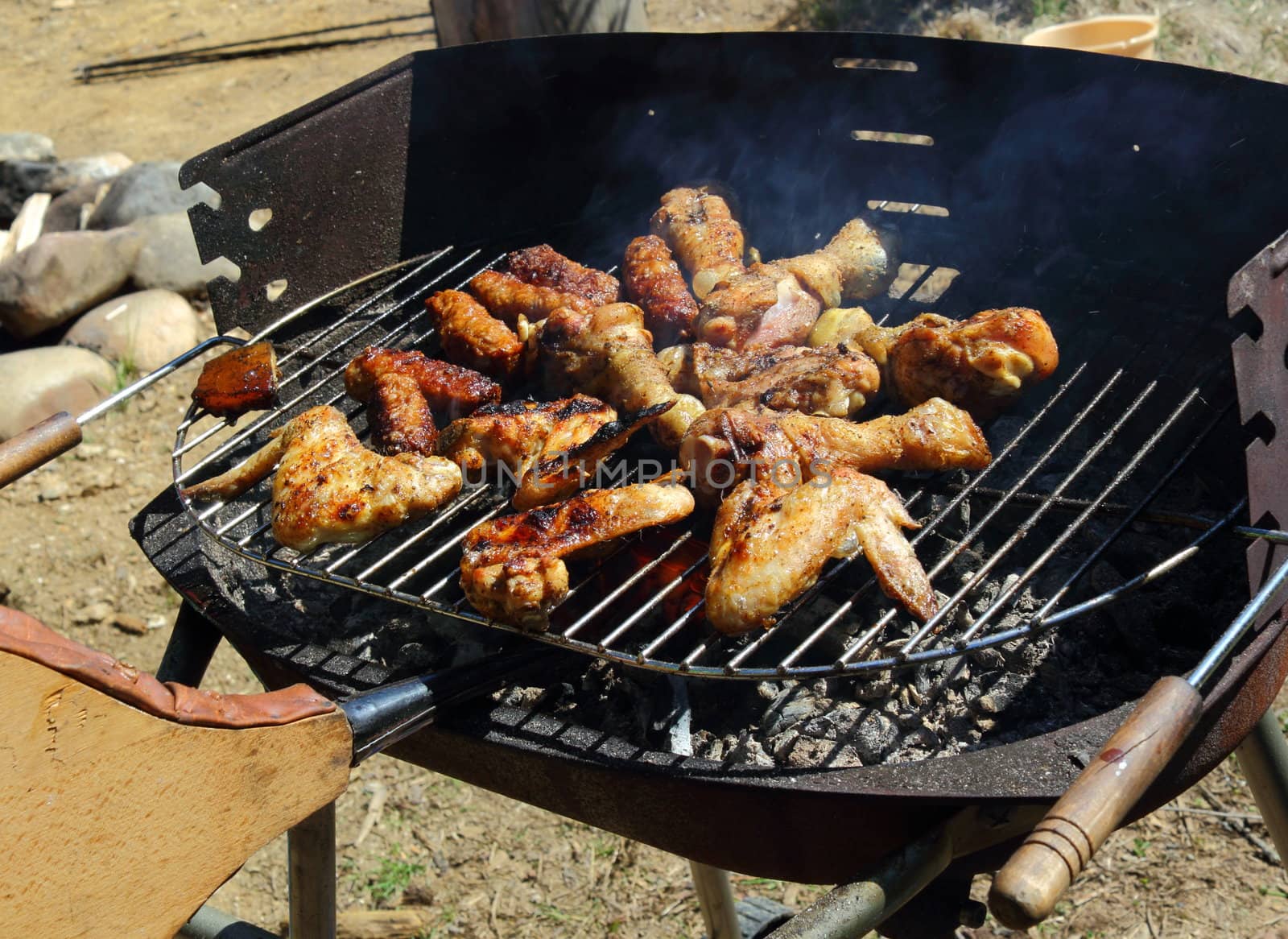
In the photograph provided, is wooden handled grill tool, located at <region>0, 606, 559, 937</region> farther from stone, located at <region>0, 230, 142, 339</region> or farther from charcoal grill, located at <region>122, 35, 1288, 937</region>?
stone, located at <region>0, 230, 142, 339</region>

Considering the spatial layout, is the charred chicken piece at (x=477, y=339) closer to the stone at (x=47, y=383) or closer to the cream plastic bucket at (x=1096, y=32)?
the stone at (x=47, y=383)

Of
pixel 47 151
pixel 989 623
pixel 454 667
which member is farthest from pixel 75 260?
pixel 989 623

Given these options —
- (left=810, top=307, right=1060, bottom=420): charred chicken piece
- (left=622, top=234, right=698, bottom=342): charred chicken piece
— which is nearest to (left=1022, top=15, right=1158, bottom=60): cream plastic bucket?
(left=622, top=234, right=698, bottom=342): charred chicken piece

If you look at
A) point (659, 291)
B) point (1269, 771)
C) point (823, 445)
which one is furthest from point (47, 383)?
point (1269, 771)

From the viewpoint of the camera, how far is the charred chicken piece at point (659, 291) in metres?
3.12

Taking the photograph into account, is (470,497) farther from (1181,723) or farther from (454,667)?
(1181,723)

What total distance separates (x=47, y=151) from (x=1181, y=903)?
9279mm

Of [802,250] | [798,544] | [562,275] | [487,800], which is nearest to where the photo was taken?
[798,544]

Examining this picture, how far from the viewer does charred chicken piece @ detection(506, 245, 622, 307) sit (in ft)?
10.6

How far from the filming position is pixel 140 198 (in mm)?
7188

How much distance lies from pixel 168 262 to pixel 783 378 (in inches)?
208

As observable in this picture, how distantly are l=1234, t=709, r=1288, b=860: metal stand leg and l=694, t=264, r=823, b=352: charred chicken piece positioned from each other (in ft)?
4.85

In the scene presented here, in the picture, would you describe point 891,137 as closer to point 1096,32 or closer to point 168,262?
point 1096,32

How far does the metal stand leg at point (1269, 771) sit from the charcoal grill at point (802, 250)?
24 cm
